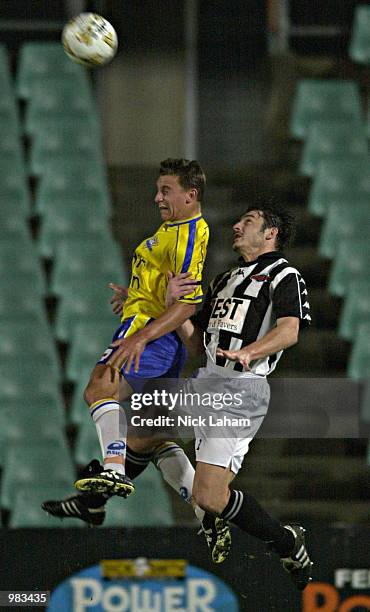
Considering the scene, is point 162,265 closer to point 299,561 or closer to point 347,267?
point 299,561

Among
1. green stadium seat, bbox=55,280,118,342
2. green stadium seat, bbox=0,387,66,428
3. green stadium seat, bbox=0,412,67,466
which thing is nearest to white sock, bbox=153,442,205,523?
green stadium seat, bbox=0,412,67,466

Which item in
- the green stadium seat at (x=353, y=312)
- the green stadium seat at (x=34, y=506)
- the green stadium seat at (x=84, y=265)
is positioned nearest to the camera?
the green stadium seat at (x=34, y=506)

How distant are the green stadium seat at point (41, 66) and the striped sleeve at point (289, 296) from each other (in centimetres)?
543

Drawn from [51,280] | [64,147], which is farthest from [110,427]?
[64,147]

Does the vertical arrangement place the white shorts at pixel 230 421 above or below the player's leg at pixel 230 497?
above

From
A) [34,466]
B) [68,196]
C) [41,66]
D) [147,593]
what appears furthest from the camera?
[41,66]

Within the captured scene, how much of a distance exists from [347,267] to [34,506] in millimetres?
2429

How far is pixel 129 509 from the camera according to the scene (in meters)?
6.17

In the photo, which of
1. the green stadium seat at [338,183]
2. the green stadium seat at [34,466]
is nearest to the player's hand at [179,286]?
the green stadium seat at [34,466]

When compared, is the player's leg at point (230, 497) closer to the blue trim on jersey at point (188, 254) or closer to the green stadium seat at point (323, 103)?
the blue trim on jersey at point (188, 254)

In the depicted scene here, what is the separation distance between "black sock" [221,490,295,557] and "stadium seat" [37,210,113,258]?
3601 millimetres

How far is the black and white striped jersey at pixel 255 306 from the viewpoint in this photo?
4.25m

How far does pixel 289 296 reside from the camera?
167 inches

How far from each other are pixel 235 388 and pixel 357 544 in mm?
1196
